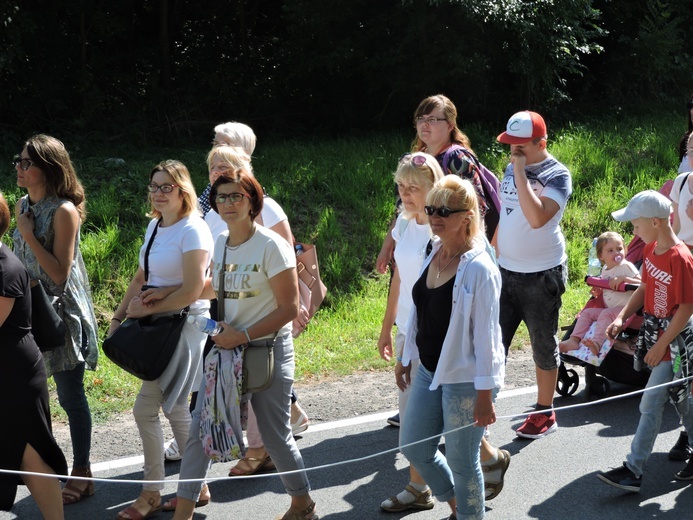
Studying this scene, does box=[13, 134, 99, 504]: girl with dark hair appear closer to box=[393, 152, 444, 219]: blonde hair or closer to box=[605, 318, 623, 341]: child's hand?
box=[393, 152, 444, 219]: blonde hair

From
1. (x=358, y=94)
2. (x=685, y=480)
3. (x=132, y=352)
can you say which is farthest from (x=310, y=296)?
(x=358, y=94)

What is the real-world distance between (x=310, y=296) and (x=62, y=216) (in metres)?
1.59

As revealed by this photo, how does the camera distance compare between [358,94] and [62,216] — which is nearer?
[62,216]

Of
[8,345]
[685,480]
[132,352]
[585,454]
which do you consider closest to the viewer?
[8,345]

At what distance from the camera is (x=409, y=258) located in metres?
4.93

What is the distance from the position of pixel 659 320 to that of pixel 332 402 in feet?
8.36

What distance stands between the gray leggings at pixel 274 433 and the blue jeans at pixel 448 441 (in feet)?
2.07

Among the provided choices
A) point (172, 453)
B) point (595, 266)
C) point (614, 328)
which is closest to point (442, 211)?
point (614, 328)

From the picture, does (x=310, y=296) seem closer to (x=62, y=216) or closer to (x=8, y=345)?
(x=62, y=216)

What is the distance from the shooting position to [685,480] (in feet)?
17.3

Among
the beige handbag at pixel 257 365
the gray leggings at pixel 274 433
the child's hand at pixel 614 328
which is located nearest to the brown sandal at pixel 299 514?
the gray leggings at pixel 274 433

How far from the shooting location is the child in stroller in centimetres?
650

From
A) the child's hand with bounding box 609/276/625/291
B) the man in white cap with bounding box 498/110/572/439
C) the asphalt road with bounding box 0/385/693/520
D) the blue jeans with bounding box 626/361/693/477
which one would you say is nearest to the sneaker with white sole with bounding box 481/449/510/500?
the asphalt road with bounding box 0/385/693/520

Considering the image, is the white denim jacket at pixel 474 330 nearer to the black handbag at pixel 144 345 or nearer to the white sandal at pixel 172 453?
the black handbag at pixel 144 345
